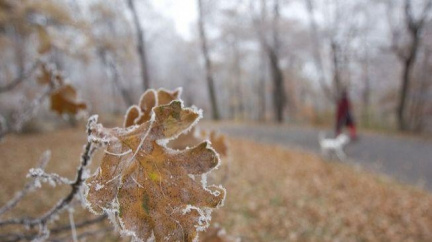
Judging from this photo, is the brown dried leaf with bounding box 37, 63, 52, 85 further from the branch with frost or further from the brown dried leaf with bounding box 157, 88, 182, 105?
the brown dried leaf with bounding box 157, 88, 182, 105

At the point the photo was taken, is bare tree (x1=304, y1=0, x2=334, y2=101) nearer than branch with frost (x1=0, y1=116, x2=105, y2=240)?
No

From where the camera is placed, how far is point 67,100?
107 cm

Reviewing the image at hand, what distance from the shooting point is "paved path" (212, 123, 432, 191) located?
8.77m

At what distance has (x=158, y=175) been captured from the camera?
442 mm

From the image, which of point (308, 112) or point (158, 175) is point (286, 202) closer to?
point (158, 175)

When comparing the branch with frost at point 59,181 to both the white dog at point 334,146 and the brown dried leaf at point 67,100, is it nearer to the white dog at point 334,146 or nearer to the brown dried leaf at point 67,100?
the brown dried leaf at point 67,100

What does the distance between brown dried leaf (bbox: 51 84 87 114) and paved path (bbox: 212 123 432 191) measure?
28.4 ft

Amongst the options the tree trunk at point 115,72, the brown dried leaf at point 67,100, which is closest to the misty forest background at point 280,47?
the tree trunk at point 115,72

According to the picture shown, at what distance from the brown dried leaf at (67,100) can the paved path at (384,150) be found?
28.4ft

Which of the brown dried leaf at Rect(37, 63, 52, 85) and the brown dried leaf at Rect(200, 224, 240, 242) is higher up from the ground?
the brown dried leaf at Rect(37, 63, 52, 85)

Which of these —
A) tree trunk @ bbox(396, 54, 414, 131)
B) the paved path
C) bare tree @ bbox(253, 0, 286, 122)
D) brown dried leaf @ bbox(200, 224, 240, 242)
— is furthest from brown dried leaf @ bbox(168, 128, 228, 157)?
bare tree @ bbox(253, 0, 286, 122)

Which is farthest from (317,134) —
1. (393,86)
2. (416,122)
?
(393,86)

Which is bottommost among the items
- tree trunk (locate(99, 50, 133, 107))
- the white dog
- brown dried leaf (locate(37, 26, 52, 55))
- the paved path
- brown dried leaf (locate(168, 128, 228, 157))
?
the paved path

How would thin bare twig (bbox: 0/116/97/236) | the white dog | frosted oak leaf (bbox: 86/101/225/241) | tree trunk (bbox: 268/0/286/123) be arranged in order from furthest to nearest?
tree trunk (bbox: 268/0/286/123)
the white dog
thin bare twig (bbox: 0/116/97/236)
frosted oak leaf (bbox: 86/101/225/241)
